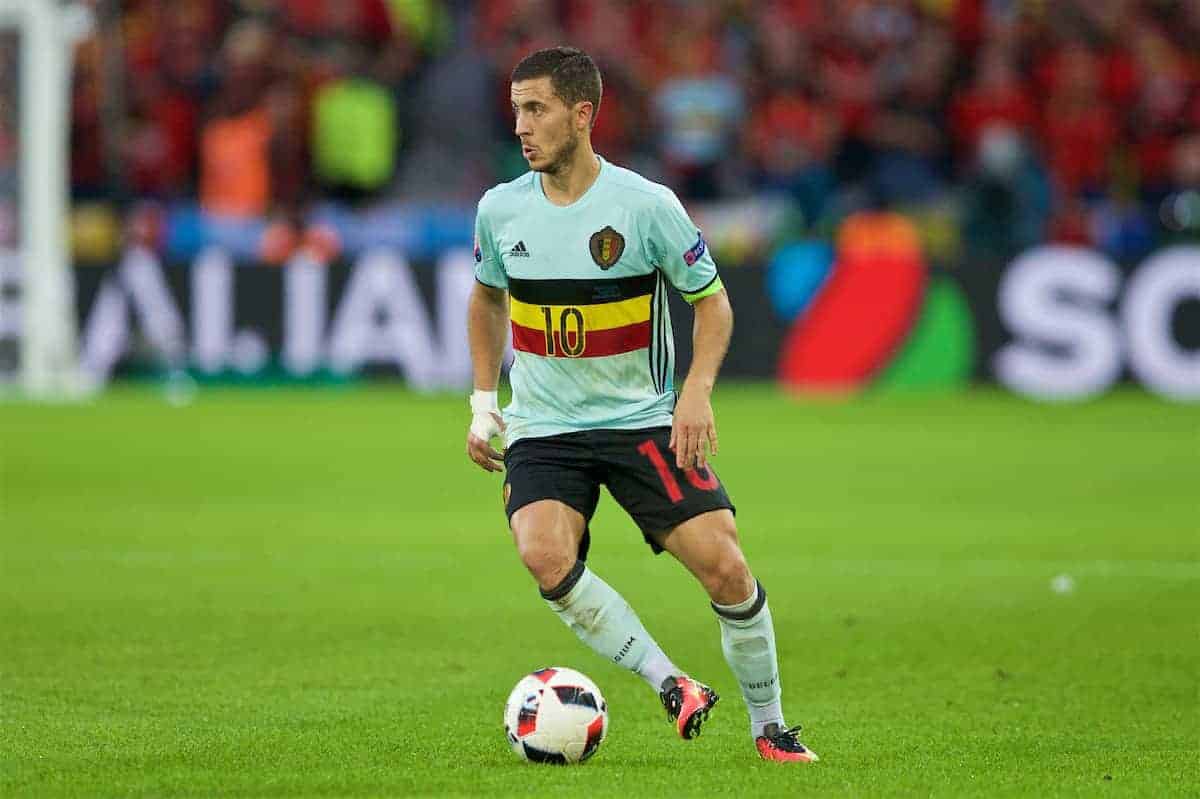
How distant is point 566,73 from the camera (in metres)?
6.43

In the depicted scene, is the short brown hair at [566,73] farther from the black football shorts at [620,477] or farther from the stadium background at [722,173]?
the stadium background at [722,173]

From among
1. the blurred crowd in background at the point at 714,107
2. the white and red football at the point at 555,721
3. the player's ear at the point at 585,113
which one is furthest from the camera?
the blurred crowd in background at the point at 714,107

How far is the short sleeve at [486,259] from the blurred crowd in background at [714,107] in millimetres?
14729

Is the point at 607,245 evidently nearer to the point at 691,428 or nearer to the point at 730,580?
the point at 691,428

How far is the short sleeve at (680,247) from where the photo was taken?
6.45 metres

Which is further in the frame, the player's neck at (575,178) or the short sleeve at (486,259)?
the short sleeve at (486,259)

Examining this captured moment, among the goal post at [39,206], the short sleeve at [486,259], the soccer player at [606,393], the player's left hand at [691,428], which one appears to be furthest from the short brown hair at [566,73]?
the goal post at [39,206]

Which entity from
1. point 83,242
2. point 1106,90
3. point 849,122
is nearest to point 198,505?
point 83,242

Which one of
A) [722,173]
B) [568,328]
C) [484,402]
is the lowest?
[722,173]

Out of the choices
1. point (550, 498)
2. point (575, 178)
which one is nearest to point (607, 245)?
point (575, 178)

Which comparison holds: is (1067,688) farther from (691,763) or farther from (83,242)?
(83,242)

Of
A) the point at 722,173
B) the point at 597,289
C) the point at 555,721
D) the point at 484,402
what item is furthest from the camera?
the point at 722,173

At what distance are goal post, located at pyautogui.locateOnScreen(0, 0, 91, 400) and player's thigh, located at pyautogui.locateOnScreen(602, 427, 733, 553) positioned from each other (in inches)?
583

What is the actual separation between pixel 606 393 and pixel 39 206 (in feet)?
49.4
